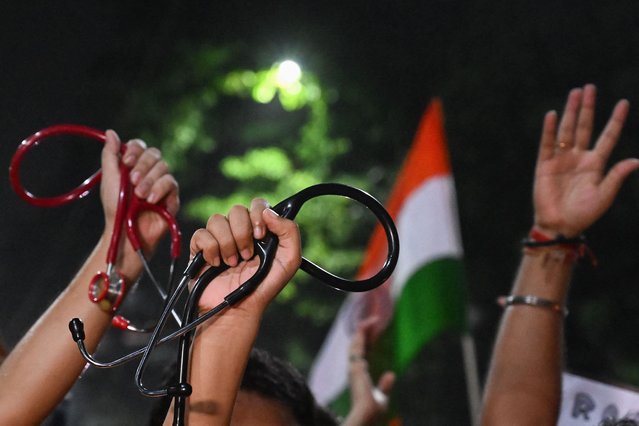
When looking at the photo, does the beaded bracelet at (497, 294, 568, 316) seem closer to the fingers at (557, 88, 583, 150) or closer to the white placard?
the white placard

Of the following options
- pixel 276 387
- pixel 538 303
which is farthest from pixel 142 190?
pixel 538 303

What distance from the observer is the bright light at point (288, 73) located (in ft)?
26.5

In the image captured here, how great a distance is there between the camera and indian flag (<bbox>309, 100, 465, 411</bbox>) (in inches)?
161

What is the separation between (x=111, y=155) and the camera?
2010mm

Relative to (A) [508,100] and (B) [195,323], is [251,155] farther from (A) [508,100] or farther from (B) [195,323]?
(B) [195,323]

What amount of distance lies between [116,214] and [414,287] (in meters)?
2.49

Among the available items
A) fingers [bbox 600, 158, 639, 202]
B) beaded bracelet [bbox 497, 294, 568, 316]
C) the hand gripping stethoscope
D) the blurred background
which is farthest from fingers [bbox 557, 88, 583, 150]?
the blurred background

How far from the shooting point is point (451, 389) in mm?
8930

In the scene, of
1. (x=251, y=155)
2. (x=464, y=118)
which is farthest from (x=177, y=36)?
(x=464, y=118)

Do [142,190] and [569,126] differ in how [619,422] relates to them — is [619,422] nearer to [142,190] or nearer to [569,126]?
[569,126]

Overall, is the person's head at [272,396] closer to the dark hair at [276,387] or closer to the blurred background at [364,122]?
the dark hair at [276,387]

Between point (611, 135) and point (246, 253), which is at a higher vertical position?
point (611, 135)

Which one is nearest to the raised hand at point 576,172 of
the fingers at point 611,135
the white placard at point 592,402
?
the fingers at point 611,135

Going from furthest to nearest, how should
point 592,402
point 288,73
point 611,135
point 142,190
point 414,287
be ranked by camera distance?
point 288,73, point 414,287, point 592,402, point 611,135, point 142,190
